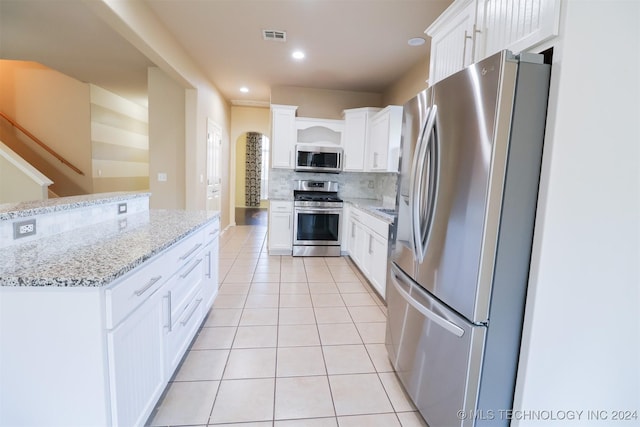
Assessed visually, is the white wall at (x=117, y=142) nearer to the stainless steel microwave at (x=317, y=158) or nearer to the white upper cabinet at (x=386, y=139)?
the stainless steel microwave at (x=317, y=158)

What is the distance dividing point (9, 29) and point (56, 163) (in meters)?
2.98

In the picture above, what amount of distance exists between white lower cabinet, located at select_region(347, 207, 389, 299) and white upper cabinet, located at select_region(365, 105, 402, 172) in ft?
2.38

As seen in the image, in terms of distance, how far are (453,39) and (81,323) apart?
2.41m

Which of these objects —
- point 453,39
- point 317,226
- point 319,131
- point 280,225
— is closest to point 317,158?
point 319,131

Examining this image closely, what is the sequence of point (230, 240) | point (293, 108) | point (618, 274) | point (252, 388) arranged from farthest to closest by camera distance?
point (230, 240), point (293, 108), point (252, 388), point (618, 274)

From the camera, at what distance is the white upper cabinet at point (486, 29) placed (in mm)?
1177

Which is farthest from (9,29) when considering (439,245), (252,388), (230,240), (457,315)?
(457,315)

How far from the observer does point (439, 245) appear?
1.42 m

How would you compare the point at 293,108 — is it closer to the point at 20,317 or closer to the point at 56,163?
the point at 20,317

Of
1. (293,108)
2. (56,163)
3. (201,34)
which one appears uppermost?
(201,34)

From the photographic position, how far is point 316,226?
4.63 meters

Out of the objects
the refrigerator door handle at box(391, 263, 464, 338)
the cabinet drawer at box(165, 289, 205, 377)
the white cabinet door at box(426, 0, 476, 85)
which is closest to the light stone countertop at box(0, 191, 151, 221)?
the cabinet drawer at box(165, 289, 205, 377)

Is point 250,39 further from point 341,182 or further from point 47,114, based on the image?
point 47,114

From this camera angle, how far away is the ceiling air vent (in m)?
3.15
